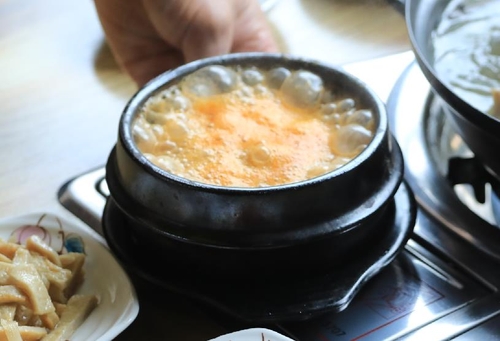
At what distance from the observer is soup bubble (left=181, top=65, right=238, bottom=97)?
1.10m

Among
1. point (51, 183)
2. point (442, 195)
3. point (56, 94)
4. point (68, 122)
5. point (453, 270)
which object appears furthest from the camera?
point (56, 94)

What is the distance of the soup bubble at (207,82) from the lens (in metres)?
1.10

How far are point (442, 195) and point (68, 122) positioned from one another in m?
0.85

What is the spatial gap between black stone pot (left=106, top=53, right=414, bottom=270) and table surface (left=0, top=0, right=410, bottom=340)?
14cm

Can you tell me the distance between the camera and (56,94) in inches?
64.6

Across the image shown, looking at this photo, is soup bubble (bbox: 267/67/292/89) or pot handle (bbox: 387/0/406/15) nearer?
soup bubble (bbox: 267/67/292/89)

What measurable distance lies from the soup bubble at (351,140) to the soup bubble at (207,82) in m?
0.21

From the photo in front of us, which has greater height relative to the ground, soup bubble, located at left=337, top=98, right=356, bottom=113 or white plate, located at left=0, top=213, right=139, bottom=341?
soup bubble, located at left=337, top=98, right=356, bottom=113

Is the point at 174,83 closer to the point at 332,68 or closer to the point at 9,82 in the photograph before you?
the point at 332,68

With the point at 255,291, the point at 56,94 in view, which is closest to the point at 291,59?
the point at 255,291

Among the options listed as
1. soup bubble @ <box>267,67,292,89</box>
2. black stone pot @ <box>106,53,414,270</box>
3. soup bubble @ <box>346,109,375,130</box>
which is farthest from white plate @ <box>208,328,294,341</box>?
soup bubble @ <box>267,67,292,89</box>

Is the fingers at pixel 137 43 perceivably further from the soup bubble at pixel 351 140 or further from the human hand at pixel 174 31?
the soup bubble at pixel 351 140

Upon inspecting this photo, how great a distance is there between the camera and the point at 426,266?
1.04 meters

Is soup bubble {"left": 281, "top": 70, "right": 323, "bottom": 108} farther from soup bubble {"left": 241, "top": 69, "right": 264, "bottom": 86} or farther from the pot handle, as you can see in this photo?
the pot handle
